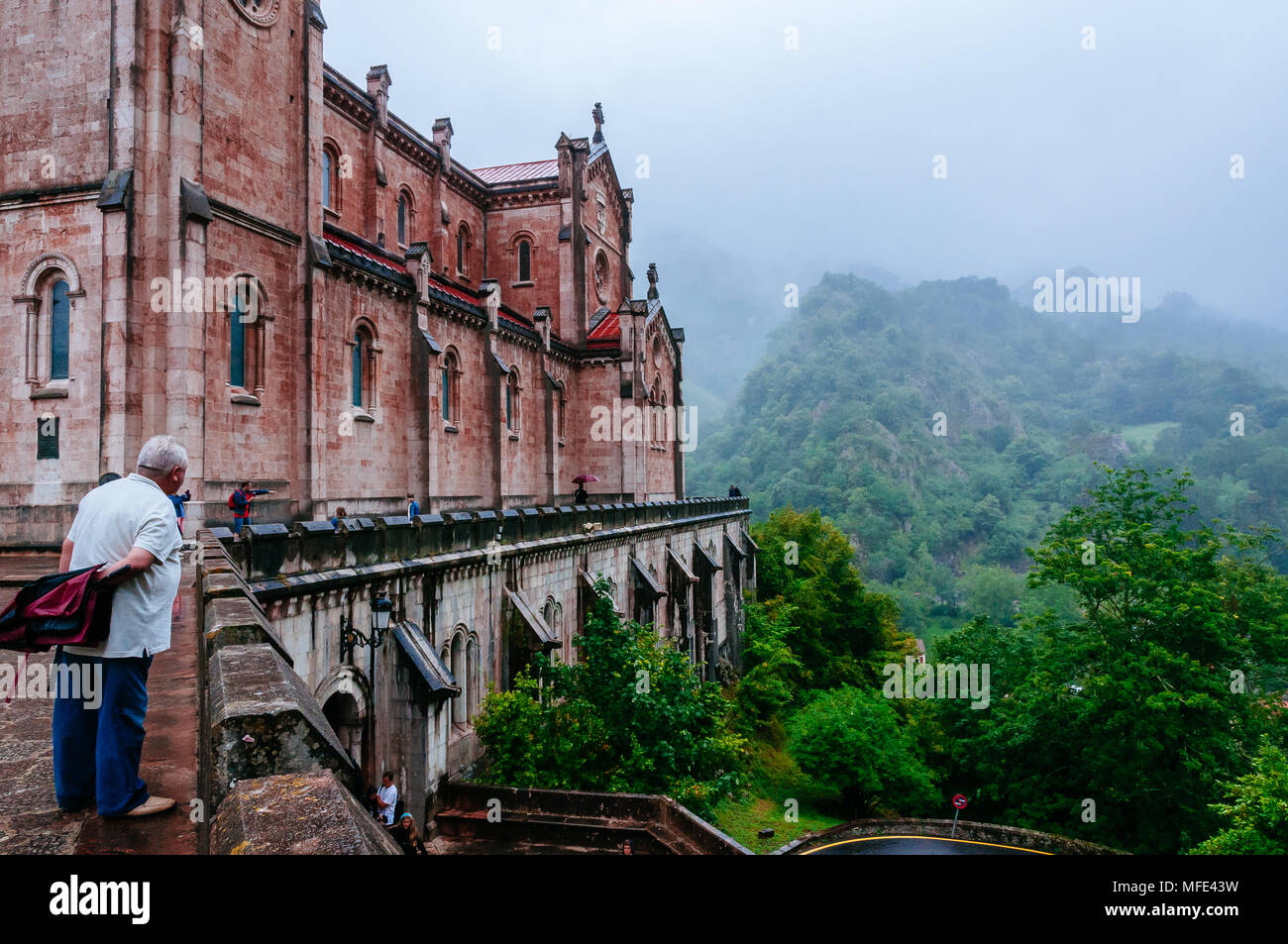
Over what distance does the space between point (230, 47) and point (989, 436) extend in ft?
531

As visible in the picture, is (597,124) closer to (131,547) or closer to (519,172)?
(519,172)

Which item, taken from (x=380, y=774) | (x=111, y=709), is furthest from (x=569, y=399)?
(x=111, y=709)

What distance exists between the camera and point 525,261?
39250mm

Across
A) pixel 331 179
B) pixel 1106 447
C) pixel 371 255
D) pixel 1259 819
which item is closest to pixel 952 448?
pixel 1106 447

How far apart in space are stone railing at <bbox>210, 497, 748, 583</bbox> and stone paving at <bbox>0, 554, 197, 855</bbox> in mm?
1868

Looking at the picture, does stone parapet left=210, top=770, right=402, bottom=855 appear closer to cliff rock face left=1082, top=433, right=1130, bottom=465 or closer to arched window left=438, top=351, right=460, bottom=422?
arched window left=438, top=351, right=460, bottom=422

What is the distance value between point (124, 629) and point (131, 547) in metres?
0.39

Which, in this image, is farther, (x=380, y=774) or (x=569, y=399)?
(x=569, y=399)

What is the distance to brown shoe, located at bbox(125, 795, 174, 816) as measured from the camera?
154 inches

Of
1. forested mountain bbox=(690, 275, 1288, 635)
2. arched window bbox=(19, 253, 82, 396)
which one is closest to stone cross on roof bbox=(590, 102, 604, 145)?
arched window bbox=(19, 253, 82, 396)

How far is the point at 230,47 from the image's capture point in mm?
17594
